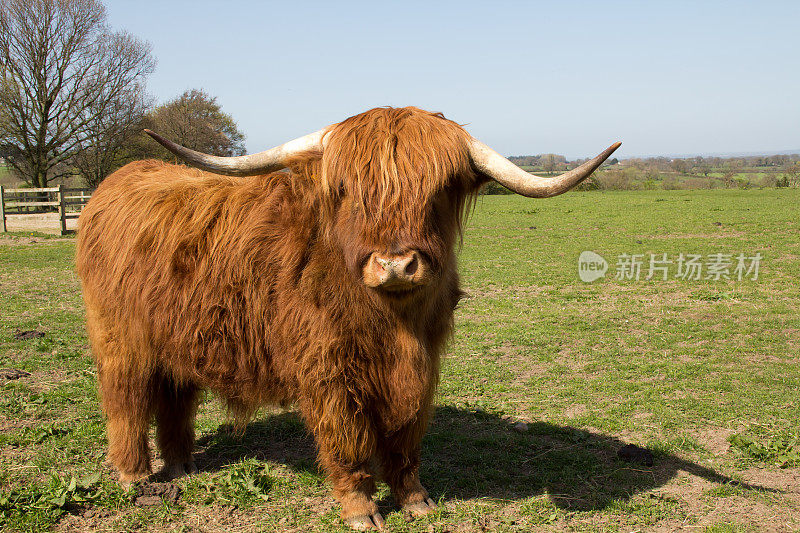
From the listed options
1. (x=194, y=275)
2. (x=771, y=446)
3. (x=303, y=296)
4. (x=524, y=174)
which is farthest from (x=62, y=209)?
(x=771, y=446)

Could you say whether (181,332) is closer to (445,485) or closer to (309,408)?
(309,408)

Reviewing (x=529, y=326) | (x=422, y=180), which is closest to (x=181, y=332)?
(x=422, y=180)

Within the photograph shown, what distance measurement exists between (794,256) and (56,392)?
502 inches

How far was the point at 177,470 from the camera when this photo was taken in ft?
13.3

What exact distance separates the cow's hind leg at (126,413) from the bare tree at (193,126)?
1741cm

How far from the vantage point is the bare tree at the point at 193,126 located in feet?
75.8

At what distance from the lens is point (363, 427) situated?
3.27 metres

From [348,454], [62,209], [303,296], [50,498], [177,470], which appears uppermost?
[62,209]

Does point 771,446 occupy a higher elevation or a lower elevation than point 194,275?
lower

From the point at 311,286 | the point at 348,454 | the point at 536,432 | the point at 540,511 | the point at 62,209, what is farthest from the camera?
the point at 62,209

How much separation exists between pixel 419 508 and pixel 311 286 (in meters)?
1.44

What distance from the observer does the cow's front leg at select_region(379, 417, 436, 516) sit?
3.45 m

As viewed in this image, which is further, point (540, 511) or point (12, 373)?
point (12, 373)

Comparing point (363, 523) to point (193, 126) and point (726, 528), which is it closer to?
point (726, 528)
